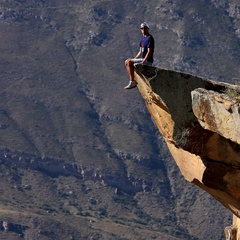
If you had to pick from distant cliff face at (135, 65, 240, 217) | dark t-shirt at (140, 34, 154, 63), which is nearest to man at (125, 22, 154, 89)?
dark t-shirt at (140, 34, 154, 63)

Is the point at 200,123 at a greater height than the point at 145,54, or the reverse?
the point at 145,54

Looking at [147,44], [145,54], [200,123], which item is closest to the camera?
[200,123]

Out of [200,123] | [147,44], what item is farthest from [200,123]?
[147,44]

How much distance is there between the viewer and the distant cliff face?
766 inches

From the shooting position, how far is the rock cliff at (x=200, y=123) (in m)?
19.5

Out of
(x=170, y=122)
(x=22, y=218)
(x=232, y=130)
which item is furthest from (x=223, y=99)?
(x=22, y=218)

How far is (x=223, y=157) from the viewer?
20.6 meters

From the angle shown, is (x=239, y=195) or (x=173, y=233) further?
(x=173, y=233)

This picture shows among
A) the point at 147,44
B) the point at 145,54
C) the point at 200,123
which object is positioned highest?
the point at 147,44

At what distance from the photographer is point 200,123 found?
19906 mm

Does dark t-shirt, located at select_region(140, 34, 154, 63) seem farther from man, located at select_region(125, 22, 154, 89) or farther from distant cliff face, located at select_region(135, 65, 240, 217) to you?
distant cliff face, located at select_region(135, 65, 240, 217)

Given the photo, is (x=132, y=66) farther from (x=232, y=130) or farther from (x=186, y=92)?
(x=232, y=130)

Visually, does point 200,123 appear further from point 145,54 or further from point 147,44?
point 147,44

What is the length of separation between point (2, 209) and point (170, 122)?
178341 mm
